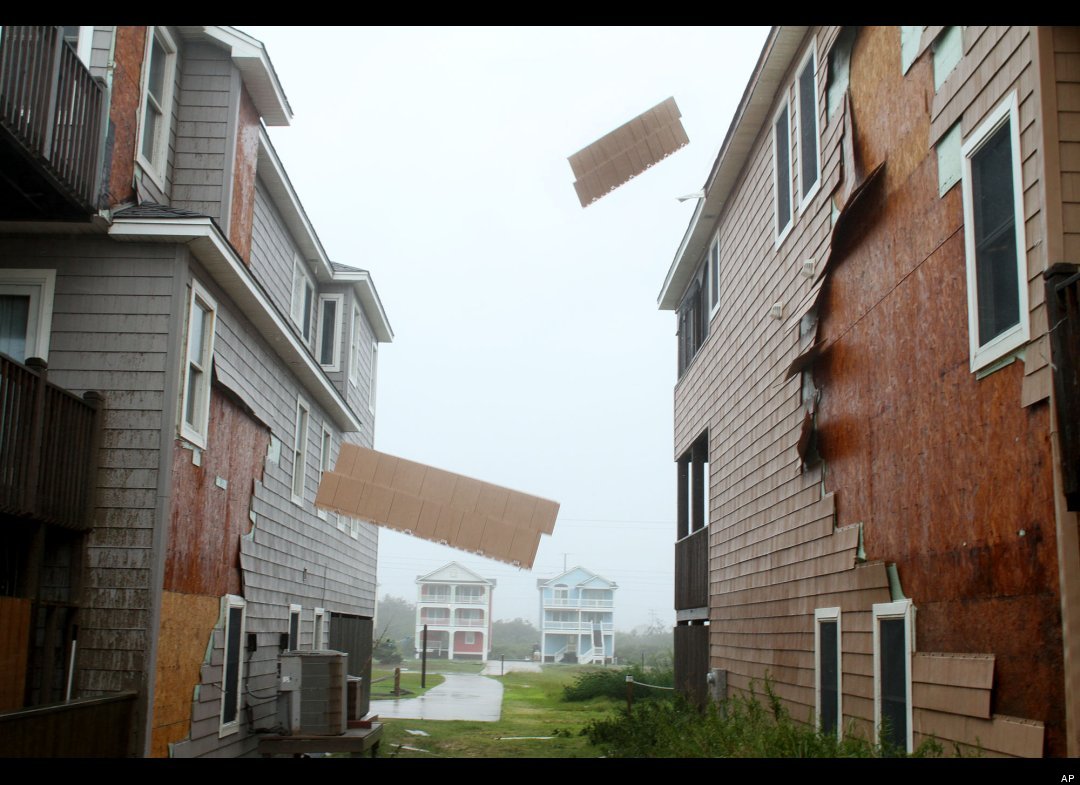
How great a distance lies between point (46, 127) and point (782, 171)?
7461 millimetres

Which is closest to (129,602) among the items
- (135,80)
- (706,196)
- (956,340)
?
(135,80)

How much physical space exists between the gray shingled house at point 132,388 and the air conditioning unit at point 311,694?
410mm

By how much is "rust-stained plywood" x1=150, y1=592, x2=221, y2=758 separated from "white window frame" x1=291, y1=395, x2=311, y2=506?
4.75 meters

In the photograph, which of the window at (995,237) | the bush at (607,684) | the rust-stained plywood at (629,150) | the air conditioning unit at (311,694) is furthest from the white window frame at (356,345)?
the window at (995,237)

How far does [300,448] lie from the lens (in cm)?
1628

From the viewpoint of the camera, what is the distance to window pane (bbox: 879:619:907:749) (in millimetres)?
7613

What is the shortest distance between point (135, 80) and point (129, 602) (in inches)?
195

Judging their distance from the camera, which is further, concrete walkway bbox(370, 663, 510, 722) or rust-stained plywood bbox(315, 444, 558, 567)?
concrete walkway bbox(370, 663, 510, 722)

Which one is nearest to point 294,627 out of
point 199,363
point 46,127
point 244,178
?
point 199,363

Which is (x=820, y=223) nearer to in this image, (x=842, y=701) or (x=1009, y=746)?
(x=842, y=701)

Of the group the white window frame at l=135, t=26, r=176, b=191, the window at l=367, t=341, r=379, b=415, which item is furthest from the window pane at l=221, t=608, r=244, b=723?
the window at l=367, t=341, r=379, b=415

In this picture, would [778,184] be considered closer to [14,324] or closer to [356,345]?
[14,324]

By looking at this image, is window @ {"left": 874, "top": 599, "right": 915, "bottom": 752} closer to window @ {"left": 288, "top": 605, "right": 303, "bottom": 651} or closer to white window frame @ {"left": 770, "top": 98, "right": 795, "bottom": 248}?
white window frame @ {"left": 770, "top": 98, "right": 795, "bottom": 248}

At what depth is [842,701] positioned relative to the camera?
29.8 ft
